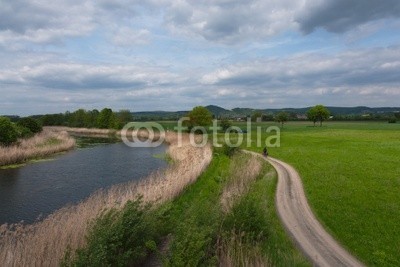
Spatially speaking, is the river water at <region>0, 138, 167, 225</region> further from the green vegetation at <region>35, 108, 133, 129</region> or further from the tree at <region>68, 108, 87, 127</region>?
the tree at <region>68, 108, 87, 127</region>

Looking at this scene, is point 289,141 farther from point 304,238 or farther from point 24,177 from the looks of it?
point 304,238

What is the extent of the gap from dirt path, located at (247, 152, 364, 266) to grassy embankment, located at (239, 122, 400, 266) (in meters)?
0.36

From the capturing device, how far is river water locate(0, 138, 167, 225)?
18.9 metres

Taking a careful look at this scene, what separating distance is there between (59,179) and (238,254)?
19817 millimetres

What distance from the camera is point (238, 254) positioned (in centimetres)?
955

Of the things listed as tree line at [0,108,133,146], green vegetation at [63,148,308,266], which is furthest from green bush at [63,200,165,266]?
tree line at [0,108,133,146]

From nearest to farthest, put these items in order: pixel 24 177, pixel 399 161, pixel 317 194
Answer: pixel 317 194 < pixel 24 177 < pixel 399 161

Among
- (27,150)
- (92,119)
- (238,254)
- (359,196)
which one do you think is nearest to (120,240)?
(238,254)

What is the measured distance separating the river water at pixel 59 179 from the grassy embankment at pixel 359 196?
12920 mm

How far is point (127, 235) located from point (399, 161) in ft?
82.0

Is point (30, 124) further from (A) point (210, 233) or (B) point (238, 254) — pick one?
(B) point (238, 254)

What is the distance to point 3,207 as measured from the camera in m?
19.0

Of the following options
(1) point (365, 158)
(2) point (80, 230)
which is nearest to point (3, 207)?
(2) point (80, 230)

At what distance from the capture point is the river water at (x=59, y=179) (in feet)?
61.9
